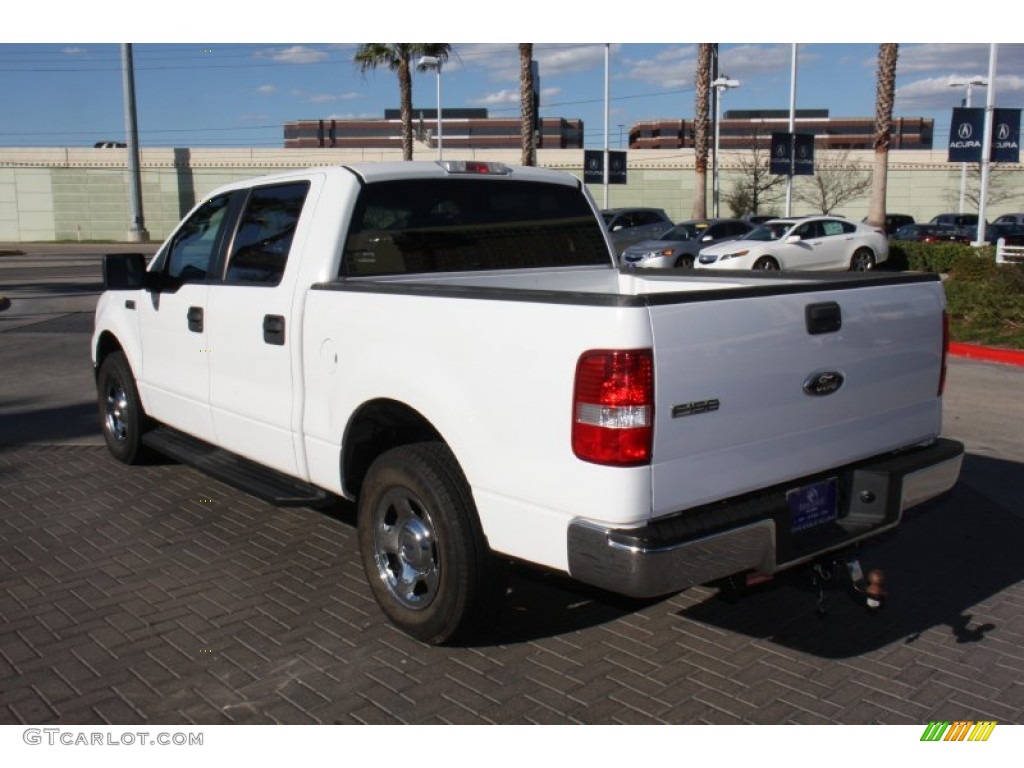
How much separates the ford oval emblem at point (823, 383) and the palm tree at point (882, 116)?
2371 centimetres

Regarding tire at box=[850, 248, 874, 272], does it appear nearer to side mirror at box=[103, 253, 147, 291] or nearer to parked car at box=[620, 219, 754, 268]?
parked car at box=[620, 219, 754, 268]

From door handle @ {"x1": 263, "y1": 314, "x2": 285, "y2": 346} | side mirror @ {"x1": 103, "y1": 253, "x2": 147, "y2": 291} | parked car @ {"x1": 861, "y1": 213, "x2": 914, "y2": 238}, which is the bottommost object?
parked car @ {"x1": 861, "y1": 213, "x2": 914, "y2": 238}

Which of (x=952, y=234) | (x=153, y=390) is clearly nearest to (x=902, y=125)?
(x=952, y=234)

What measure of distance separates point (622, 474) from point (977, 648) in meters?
2.00

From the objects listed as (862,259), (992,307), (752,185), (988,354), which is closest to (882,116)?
(862,259)

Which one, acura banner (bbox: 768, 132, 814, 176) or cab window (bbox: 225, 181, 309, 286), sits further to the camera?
acura banner (bbox: 768, 132, 814, 176)

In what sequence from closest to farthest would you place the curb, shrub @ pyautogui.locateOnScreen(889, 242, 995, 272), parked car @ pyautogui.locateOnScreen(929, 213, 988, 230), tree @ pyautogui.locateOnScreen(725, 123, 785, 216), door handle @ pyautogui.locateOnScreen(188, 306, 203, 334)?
door handle @ pyautogui.locateOnScreen(188, 306, 203, 334)
the curb
shrub @ pyautogui.locateOnScreen(889, 242, 995, 272)
parked car @ pyautogui.locateOnScreen(929, 213, 988, 230)
tree @ pyautogui.locateOnScreen(725, 123, 785, 216)

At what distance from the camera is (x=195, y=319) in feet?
18.0

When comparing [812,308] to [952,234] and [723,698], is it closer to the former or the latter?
[723,698]

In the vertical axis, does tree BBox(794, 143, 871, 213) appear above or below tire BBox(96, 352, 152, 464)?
above

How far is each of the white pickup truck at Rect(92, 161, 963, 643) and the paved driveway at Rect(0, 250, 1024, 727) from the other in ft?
1.26

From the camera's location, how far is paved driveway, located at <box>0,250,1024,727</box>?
11.9ft

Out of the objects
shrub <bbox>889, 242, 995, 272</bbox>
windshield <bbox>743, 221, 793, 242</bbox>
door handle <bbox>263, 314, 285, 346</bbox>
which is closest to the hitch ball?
door handle <bbox>263, 314, 285, 346</bbox>

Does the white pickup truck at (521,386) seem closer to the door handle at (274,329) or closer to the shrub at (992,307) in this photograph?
the door handle at (274,329)
